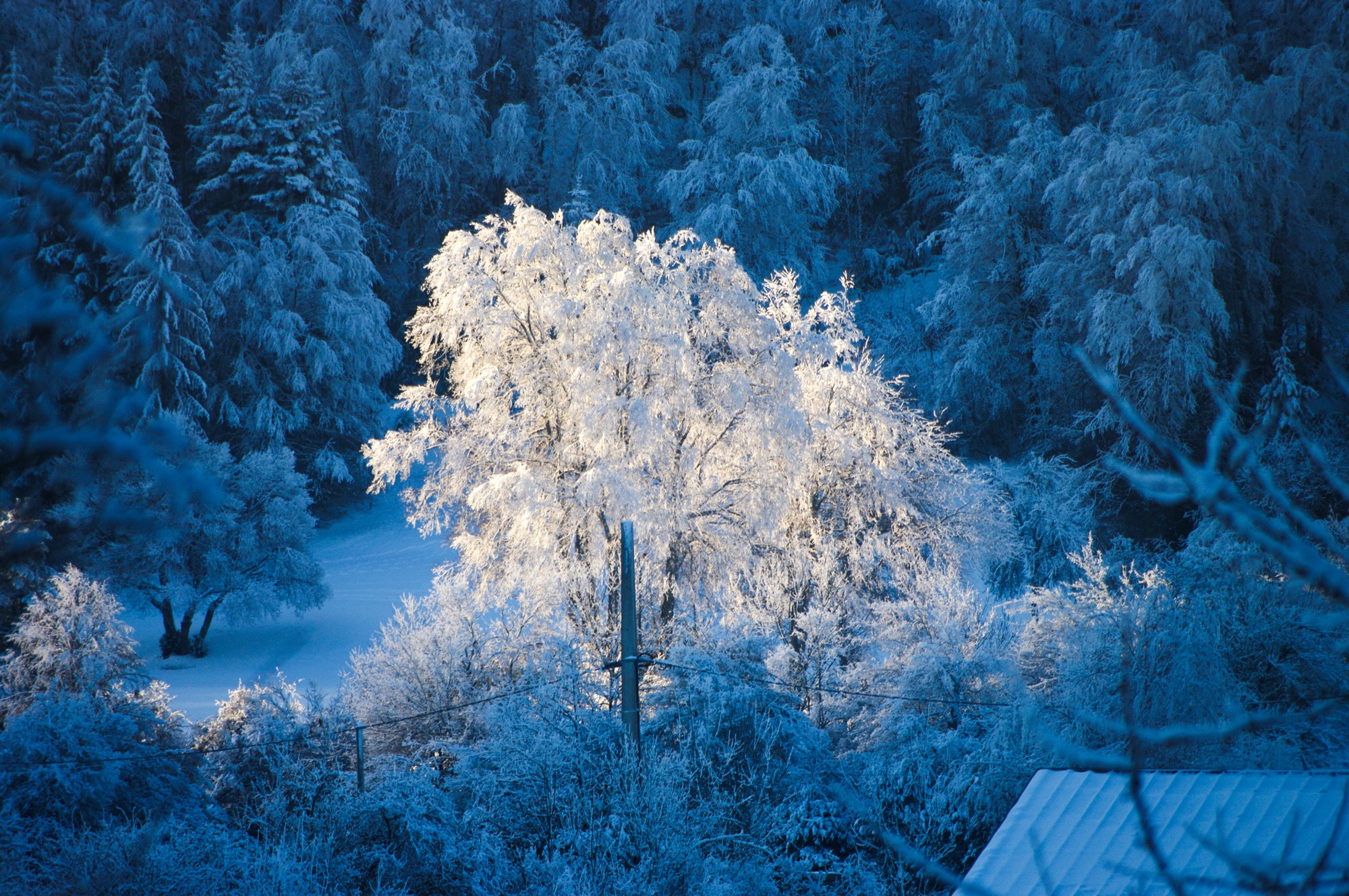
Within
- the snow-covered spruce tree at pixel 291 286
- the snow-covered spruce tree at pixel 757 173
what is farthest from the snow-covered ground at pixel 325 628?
the snow-covered spruce tree at pixel 757 173

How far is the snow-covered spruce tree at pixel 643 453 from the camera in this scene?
43.7ft

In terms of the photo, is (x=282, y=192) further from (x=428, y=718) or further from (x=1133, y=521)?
(x=1133, y=521)

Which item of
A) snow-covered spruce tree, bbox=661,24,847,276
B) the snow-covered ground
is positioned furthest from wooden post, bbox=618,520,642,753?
snow-covered spruce tree, bbox=661,24,847,276

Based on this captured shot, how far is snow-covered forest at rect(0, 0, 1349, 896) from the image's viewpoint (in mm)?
7645

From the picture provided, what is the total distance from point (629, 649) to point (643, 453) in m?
3.89

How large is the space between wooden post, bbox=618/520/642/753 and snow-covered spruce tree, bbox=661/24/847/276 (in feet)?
58.9

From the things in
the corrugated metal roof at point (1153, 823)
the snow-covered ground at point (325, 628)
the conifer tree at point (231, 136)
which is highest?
the conifer tree at point (231, 136)

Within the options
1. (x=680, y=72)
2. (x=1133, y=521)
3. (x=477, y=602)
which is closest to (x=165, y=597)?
(x=477, y=602)

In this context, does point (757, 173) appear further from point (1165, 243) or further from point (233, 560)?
point (233, 560)

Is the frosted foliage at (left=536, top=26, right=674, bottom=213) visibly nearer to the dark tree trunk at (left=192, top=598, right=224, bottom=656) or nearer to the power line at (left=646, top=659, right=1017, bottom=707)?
the dark tree trunk at (left=192, top=598, right=224, bottom=656)

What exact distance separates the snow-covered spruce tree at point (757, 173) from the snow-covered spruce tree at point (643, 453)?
42.9ft

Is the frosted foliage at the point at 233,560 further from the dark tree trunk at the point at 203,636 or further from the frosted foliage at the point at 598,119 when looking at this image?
the frosted foliage at the point at 598,119

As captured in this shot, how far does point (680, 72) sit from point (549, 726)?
2935 cm

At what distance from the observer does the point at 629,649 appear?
10148 mm
